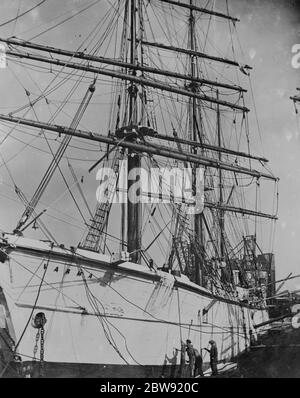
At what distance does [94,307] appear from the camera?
38.4 feet

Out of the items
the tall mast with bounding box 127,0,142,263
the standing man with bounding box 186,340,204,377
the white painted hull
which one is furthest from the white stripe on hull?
the tall mast with bounding box 127,0,142,263

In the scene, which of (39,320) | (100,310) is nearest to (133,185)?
(100,310)

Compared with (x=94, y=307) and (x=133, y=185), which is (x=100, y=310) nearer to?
(x=94, y=307)

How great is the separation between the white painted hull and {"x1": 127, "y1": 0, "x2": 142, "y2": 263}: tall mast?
83.5 inches

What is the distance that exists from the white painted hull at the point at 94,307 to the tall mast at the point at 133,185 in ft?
6.95

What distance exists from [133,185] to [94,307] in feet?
18.3

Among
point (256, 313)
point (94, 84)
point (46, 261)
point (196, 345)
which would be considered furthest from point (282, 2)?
point (256, 313)

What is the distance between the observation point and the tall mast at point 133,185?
50.9 ft

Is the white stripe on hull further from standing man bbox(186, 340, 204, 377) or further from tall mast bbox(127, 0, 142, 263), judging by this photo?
tall mast bbox(127, 0, 142, 263)

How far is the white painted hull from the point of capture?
10875mm

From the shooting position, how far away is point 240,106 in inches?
917

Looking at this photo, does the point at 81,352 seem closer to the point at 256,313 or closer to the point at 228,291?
the point at 228,291

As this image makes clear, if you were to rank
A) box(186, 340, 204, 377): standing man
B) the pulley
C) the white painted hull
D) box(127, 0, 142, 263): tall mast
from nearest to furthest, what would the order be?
1. the pulley
2. the white painted hull
3. box(186, 340, 204, 377): standing man
4. box(127, 0, 142, 263): tall mast
